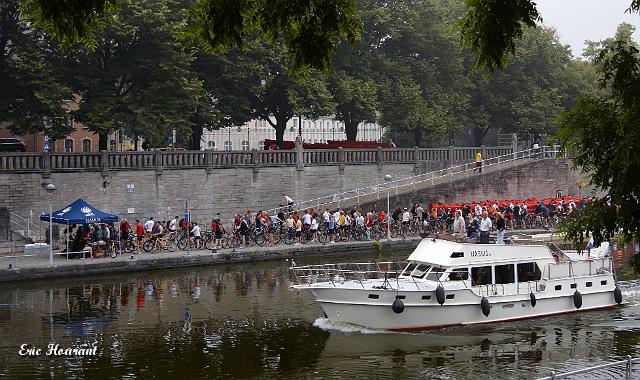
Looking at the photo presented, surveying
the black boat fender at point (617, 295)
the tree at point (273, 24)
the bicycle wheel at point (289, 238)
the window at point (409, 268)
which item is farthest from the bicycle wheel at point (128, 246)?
the tree at point (273, 24)

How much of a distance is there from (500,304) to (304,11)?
17.1 m

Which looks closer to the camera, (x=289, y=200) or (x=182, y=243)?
(x=182, y=243)

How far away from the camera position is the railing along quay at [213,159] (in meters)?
46.4

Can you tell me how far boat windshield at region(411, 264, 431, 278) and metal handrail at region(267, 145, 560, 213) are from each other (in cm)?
2180

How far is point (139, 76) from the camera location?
51906 mm

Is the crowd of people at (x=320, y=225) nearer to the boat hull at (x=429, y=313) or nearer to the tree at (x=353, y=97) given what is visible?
the boat hull at (x=429, y=313)

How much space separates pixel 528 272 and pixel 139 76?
27.9 m

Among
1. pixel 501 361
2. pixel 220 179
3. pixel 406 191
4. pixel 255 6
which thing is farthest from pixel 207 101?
pixel 255 6

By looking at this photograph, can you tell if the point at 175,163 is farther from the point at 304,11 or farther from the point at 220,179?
the point at 304,11

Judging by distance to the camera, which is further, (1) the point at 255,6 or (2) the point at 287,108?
(2) the point at 287,108

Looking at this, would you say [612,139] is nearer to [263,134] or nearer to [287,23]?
[287,23]

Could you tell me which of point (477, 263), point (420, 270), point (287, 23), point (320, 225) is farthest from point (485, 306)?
point (320, 225)

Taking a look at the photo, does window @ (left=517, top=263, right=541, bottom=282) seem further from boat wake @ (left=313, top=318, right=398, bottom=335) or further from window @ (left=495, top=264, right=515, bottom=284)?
boat wake @ (left=313, top=318, right=398, bottom=335)

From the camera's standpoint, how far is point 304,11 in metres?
15.1
